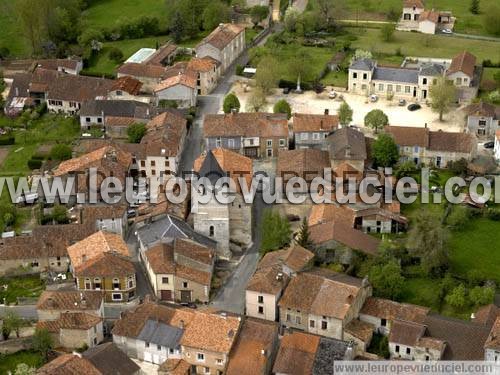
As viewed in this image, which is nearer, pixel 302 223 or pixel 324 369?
pixel 324 369

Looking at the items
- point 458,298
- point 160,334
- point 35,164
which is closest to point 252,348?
point 160,334

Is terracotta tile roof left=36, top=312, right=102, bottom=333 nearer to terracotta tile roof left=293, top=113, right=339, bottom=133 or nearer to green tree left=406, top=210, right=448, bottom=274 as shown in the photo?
green tree left=406, top=210, right=448, bottom=274

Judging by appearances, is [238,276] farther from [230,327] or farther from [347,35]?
[347,35]

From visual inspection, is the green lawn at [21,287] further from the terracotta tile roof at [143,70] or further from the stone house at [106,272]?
the terracotta tile roof at [143,70]

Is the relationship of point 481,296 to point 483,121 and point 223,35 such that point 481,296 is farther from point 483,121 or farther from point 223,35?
point 223,35

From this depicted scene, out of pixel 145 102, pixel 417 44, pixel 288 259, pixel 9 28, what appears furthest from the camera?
pixel 9 28

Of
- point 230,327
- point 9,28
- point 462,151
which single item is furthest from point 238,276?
point 9,28

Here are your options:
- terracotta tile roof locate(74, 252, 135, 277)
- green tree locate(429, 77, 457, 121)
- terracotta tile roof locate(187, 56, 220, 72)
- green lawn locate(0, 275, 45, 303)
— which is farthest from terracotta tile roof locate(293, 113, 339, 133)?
green lawn locate(0, 275, 45, 303)

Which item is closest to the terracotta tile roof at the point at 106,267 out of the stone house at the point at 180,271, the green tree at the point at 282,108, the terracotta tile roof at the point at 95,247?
the terracotta tile roof at the point at 95,247
